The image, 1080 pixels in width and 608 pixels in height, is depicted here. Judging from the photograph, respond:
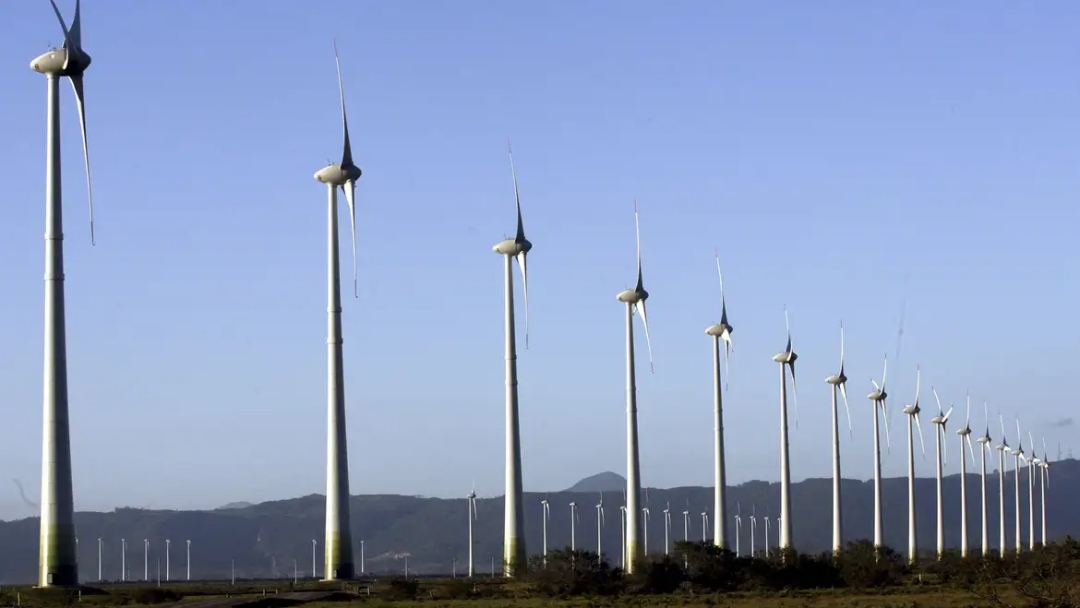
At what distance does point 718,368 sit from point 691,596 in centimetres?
2967

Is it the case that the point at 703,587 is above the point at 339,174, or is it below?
below

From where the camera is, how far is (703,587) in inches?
4107

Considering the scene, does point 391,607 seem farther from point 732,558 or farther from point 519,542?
point 732,558

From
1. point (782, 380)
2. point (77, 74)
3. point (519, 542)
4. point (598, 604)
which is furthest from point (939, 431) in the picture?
point (77, 74)

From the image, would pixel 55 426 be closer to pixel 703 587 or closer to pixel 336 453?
pixel 336 453

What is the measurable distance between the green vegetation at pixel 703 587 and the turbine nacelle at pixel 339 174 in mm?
20010

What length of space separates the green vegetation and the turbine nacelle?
65.7 feet

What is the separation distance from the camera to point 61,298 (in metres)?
71.7

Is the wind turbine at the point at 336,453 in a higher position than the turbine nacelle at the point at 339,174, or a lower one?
lower

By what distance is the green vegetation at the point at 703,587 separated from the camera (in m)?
82.3

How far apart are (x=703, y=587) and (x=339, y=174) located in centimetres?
3394

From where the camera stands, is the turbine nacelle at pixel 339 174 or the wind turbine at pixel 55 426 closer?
the wind turbine at pixel 55 426

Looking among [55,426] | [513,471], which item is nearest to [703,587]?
[513,471]

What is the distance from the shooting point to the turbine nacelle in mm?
89062
